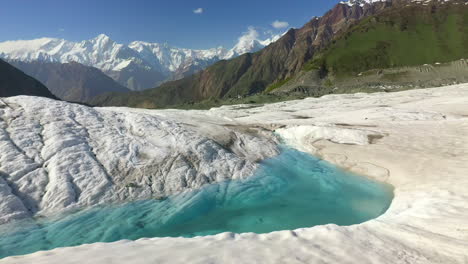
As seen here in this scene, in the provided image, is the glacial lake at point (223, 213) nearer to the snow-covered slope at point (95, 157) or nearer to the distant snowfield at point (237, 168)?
the snow-covered slope at point (95, 157)

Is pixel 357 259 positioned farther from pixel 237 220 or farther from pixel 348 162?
pixel 348 162

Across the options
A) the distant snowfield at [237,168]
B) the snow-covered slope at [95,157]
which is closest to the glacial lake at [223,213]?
the snow-covered slope at [95,157]

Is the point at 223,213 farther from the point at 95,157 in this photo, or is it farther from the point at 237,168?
the point at 95,157

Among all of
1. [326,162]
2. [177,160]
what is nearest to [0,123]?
[177,160]

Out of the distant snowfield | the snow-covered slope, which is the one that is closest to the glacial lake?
the snow-covered slope

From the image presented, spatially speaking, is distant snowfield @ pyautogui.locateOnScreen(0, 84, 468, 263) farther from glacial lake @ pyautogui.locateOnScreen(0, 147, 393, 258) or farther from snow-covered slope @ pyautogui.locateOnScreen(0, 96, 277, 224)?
glacial lake @ pyautogui.locateOnScreen(0, 147, 393, 258)
